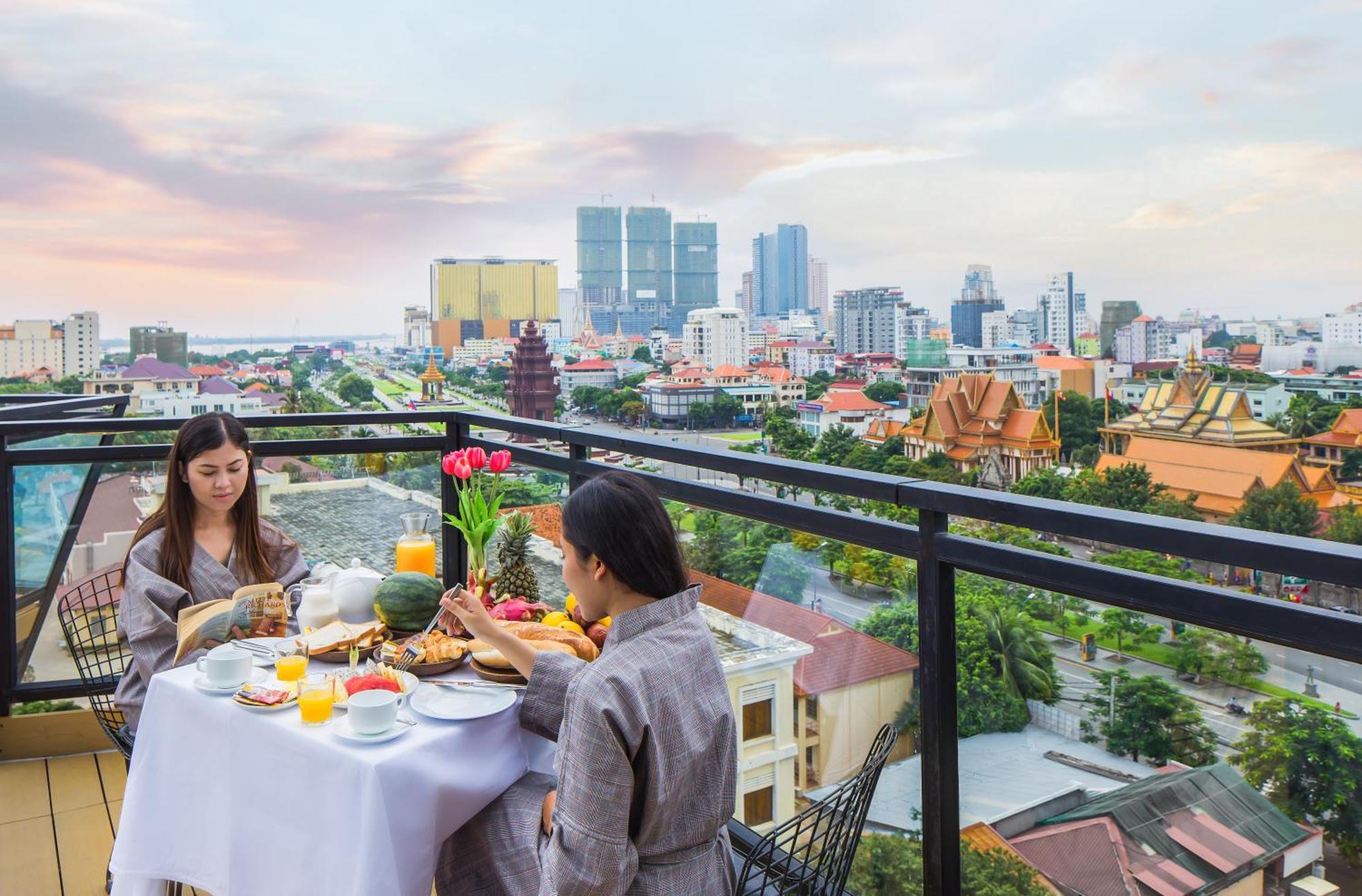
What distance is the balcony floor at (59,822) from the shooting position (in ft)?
7.02

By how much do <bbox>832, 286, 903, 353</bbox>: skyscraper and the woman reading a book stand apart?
54.1m

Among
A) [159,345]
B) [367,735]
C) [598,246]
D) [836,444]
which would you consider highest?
[598,246]

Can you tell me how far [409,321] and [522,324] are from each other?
23.7ft

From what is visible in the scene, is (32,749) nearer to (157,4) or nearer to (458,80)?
(157,4)

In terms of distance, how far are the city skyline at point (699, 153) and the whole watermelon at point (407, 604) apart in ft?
141

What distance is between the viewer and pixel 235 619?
5.72 feet

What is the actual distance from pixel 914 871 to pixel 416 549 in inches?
46.1

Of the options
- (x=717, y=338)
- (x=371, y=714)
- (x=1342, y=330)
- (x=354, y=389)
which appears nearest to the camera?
(x=371, y=714)

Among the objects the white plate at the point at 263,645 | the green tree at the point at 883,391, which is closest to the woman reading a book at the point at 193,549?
the white plate at the point at 263,645

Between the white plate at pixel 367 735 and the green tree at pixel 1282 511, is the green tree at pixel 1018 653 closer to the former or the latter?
the white plate at pixel 367 735

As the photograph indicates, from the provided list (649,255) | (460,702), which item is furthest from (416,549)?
(649,255)

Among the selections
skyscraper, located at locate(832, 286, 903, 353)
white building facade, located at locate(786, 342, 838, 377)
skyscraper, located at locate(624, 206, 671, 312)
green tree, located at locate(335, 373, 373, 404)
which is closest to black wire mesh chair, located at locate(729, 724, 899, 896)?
green tree, located at locate(335, 373, 373, 404)

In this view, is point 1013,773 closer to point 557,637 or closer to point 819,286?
point 557,637

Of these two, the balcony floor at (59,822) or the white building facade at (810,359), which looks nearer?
the balcony floor at (59,822)
